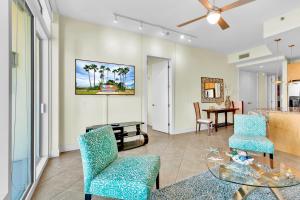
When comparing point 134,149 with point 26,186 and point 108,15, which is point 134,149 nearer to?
point 26,186

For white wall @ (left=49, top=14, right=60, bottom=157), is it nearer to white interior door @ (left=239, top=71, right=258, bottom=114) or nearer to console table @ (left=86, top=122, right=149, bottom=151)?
console table @ (left=86, top=122, right=149, bottom=151)

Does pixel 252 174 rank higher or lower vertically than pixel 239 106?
lower

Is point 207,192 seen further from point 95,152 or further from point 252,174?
point 95,152

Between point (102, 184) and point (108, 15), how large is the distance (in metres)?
3.44

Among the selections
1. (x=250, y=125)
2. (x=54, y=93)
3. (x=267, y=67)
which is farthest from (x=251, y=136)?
(x=267, y=67)

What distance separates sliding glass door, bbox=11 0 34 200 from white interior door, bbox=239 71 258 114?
789 centimetres

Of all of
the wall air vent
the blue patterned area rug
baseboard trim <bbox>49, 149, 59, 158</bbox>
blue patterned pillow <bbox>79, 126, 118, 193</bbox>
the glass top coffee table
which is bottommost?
the blue patterned area rug

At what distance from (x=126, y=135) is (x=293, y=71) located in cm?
613

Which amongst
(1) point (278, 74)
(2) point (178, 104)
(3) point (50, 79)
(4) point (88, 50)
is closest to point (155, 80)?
(2) point (178, 104)

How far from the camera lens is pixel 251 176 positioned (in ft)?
5.51

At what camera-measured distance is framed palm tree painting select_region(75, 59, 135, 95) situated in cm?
388

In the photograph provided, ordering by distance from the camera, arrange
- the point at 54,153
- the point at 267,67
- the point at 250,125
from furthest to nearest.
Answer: the point at 267,67, the point at 54,153, the point at 250,125
